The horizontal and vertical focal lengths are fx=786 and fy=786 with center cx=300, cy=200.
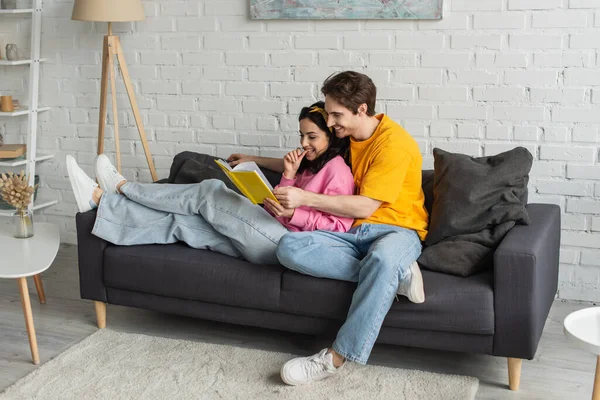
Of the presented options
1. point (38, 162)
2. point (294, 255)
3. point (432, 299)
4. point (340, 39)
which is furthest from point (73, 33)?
point (432, 299)

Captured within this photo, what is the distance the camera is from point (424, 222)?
10.4 feet

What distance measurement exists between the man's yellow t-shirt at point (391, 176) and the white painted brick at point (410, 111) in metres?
0.55

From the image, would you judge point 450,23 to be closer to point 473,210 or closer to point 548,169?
point 548,169

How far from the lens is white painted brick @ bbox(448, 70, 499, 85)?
356 centimetres

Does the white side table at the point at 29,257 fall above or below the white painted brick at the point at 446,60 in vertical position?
below

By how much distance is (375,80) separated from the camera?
3.77 meters

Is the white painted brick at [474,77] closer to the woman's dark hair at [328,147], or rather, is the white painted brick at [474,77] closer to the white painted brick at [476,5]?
the white painted brick at [476,5]

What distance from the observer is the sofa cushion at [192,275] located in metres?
3.03

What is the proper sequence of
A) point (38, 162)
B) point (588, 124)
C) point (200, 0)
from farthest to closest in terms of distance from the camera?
1. point (38, 162)
2. point (200, 0)
3. point (588, 124)

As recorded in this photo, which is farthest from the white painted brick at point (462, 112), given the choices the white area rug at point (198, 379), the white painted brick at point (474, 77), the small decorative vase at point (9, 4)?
the small decorative vase at point (9, 4)

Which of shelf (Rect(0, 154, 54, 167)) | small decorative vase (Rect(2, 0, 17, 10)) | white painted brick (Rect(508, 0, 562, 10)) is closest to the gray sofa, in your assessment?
white painted brick (Rect(508, 0, 562, 10))

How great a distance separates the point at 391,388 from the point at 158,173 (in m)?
2.07

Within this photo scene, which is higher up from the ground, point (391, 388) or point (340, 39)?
point (340, 39)

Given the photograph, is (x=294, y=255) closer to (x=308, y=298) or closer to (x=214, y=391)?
(x=308, y=298)
